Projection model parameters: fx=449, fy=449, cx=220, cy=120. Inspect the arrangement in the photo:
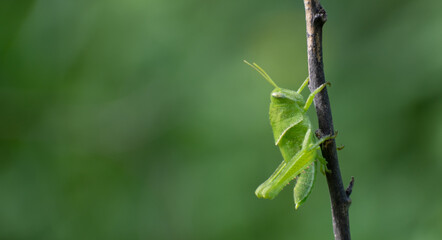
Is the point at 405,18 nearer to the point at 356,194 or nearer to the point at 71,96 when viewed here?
the point at 356,194

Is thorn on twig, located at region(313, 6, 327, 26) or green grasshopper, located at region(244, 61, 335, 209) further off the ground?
thorn on twig, located at region(313, 6, 327, 26)

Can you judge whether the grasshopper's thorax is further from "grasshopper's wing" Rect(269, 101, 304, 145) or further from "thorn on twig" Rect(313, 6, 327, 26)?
"thorn on twig" Rect(313, 6, 327, 26)

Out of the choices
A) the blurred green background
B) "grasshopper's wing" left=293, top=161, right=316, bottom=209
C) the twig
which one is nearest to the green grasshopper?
"grasshopper's wing" left=293, top=161, right=316, bottom=209

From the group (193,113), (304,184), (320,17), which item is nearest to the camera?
(320,17)

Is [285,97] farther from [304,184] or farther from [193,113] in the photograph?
[193,113]

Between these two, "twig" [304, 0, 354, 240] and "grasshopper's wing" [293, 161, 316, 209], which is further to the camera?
"grasshopper's wing" [293, 161, 316, 209]

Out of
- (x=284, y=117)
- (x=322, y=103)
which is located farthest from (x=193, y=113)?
(x=322, y=103)

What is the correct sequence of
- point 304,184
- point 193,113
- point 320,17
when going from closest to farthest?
point 320,17 < point 304,184 < point 193,113
